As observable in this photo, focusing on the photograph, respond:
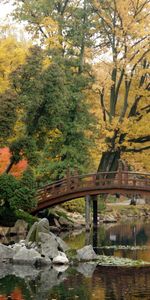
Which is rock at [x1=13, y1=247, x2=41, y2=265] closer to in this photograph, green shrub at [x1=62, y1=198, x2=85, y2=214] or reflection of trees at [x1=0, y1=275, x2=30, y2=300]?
reflection of trees at [x1=0, y1=275, x2=30, y2=300]

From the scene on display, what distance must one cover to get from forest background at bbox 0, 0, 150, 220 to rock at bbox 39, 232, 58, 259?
7689 mm

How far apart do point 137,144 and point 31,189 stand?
1294 cm

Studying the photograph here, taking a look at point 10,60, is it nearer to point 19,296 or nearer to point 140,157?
point 140,157

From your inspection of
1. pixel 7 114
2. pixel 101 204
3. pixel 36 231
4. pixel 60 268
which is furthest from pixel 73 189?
pixel 60 268

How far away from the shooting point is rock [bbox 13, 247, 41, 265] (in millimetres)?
22562

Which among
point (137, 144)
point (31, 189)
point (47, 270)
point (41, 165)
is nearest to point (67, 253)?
point (47, 270)

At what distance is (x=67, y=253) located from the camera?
982 inches

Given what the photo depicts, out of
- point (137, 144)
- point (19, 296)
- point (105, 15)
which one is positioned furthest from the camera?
point (137, 144)

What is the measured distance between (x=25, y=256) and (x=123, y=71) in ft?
66.5

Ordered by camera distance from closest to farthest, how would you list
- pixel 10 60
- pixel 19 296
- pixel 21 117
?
pixel 19 296, pixel 21 117, pixel 10 60

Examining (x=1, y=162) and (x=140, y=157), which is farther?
(x=140, y=157)

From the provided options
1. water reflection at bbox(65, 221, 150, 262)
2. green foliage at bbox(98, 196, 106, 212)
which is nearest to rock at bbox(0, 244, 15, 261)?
water reflection at bbox(65, 221, 150, 262)

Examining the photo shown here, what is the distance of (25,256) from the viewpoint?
2277 cm

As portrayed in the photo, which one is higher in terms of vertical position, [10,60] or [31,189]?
[10,60]
